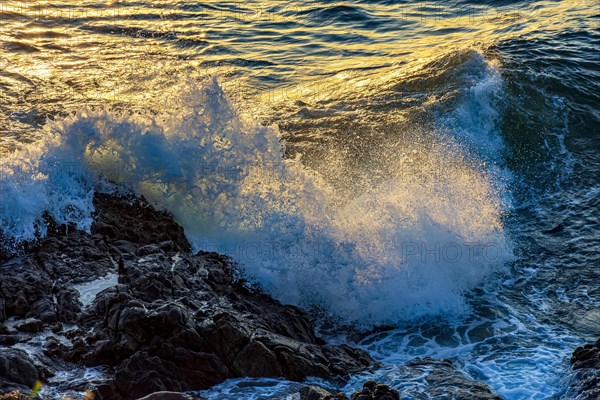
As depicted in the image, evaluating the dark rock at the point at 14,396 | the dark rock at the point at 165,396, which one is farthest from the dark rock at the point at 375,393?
the dark rock at the point at 14,396

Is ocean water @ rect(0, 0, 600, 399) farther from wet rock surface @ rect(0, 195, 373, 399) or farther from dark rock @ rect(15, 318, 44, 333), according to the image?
dark rock @ rect(15, 318, 44, 333)

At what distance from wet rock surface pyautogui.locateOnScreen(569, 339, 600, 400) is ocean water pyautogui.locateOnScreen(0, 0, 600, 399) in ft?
0.51

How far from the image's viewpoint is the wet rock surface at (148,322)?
5215mm

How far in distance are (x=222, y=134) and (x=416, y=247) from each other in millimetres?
2732

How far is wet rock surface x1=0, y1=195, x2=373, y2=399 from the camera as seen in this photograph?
5215 millimetres

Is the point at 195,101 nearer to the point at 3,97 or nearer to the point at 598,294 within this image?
the point at 3,97

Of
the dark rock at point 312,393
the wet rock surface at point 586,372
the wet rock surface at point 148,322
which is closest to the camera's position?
the dark rock at point 312,393

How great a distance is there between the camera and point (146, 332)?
5340mm

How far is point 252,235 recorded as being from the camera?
7996mm

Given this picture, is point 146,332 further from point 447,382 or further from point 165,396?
point 447,382

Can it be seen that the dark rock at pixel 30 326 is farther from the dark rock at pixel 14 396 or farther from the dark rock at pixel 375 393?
the dark rock at pixel 375 393

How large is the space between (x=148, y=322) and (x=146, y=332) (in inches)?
2.9

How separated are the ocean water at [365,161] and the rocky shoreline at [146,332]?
0.81ft

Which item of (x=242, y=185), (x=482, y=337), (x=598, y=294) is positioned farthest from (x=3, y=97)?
(x=598, y=294)
